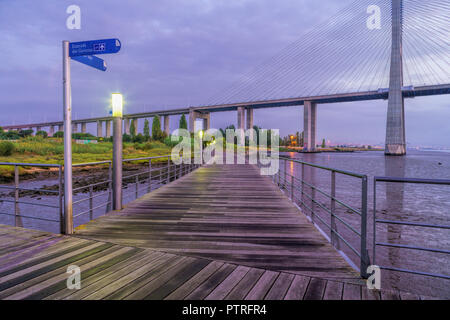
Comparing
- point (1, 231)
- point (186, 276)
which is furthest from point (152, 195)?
point (186, 276)

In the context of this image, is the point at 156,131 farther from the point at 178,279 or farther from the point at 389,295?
the point at 389,295

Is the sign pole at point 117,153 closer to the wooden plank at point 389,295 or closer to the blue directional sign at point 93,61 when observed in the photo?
the blue directional sign at point 93,61

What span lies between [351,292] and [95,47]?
360cm

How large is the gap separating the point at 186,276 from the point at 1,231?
280 cm

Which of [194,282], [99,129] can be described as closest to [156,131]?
[99,129]

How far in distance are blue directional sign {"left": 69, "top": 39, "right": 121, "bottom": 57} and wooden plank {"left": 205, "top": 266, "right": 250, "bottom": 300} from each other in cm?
280

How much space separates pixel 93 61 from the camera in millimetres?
3307

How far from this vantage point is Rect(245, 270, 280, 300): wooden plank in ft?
6.38

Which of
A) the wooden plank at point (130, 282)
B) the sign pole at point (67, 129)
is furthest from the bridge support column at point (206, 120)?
the wooden plank at point (130, 282)

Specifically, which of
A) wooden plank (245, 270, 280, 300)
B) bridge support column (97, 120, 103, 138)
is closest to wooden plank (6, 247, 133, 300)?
wooden plank (245, 270, 280, 300)

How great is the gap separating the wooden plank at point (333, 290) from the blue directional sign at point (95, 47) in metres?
3.30

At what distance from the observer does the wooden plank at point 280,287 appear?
1.94 metres

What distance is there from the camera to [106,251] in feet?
9.07

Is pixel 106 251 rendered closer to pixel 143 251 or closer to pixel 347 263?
pixel 143 251
